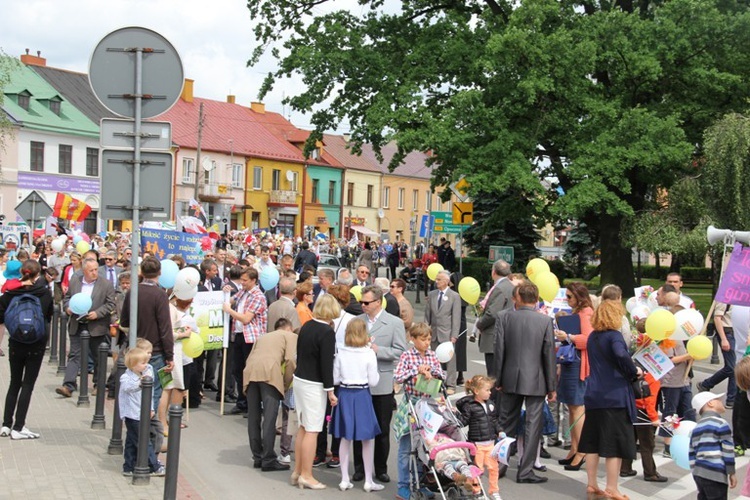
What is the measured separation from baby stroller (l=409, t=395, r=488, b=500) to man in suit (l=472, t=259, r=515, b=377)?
161 inches

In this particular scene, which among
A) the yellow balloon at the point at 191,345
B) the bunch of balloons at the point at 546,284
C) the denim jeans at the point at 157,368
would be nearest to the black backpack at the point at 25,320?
the denim jeans at the point at 157,368

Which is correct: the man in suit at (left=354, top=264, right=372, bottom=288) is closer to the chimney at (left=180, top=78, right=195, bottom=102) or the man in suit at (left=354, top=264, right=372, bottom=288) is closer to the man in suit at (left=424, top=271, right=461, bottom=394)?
the man in suit at (left=424, top=271, right=461, bottom=394)

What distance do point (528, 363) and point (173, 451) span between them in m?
3.56

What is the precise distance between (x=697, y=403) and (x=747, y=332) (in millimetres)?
5514

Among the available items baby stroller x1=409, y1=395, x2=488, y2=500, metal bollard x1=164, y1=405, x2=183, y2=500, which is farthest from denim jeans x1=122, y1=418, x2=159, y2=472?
baby stroller x1=409, y1=395, x2=488, y2=500

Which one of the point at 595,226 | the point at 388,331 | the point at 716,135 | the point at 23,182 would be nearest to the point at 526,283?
the point at 388,331

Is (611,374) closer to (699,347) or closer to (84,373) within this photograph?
(699,347)

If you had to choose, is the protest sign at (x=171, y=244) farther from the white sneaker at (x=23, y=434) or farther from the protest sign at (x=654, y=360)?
the protest sign at (x=654, y=360)

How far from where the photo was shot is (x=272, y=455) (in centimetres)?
890

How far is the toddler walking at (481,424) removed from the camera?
7582mm

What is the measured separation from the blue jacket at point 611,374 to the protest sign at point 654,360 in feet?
4.42

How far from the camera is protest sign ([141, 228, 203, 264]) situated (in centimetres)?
1599

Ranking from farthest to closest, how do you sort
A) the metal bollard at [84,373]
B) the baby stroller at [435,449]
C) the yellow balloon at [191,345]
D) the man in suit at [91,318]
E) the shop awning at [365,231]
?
the shop awning at [365,231] → the man in suit at [91,318] → the metal bollard at [84,373] → the yellow balloon at [191,345] → the baby stroller at [435,449]

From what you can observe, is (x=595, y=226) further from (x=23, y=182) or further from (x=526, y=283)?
(x=23, y=182)
